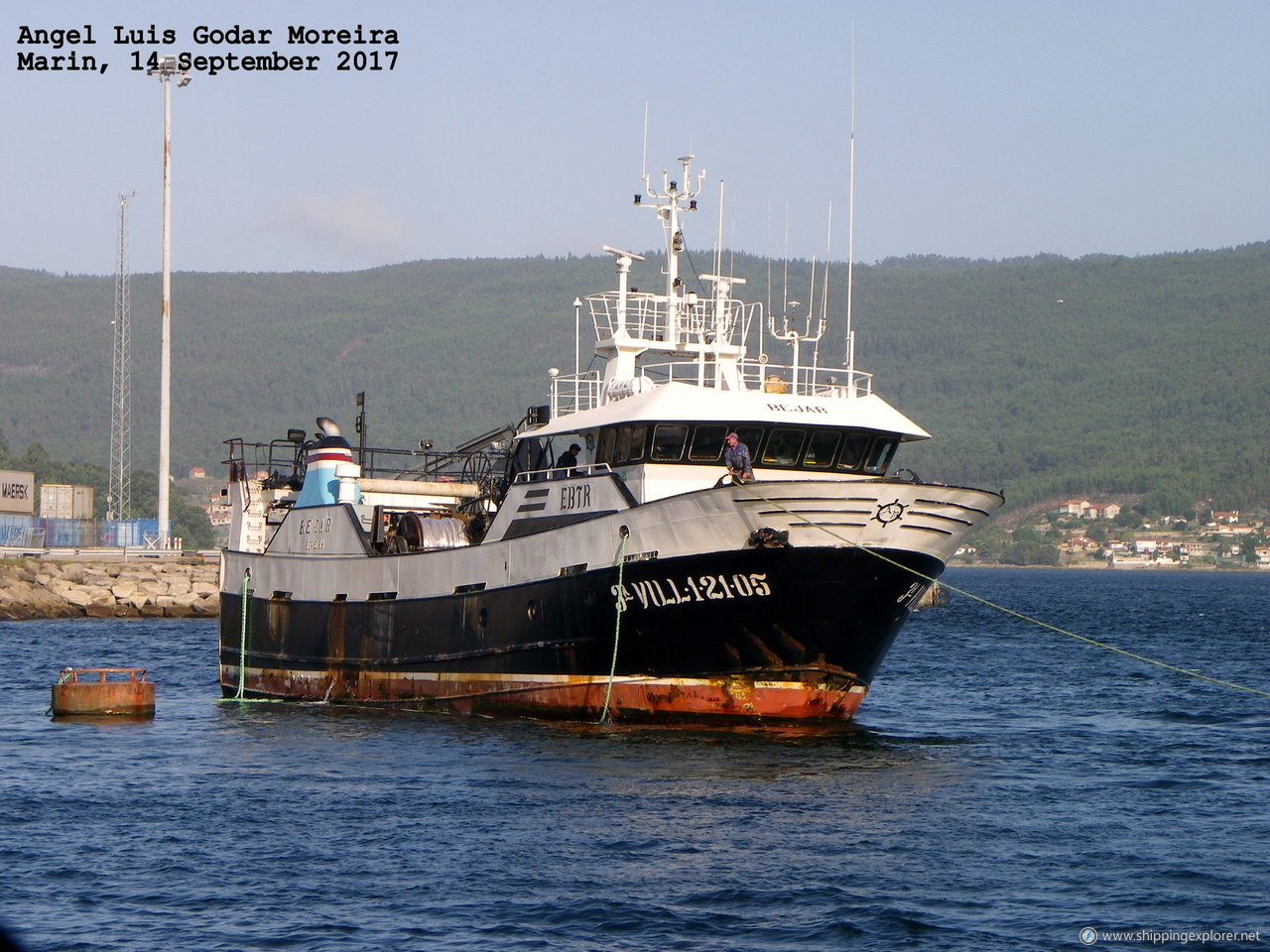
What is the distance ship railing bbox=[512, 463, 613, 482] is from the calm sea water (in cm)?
434

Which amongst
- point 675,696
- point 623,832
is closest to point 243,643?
point 675,696

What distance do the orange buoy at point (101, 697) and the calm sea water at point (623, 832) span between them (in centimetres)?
67

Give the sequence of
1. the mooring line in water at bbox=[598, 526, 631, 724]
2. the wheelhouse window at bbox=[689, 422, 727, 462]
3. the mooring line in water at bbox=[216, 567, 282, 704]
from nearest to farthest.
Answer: the mooring line in water at bbox=[598, 526, 631, 724], the wheelhouse window at bbox=[689, 422, 727, 462], the mooring line in water at bbox=[216, 567, 282, 704]

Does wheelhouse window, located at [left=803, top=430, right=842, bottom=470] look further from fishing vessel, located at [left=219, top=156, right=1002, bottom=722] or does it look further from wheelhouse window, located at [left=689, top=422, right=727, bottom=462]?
wheelhouse window, located at [left=689, top=422, right=727, bottom=462]

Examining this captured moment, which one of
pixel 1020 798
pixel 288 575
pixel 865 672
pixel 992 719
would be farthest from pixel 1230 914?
pixel 288 575

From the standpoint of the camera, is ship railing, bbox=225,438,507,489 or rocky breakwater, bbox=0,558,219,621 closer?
ship railing, bbox=225,438,507,489

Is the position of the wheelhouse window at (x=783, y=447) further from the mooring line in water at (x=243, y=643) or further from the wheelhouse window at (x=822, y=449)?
the mooring line in water at (x=243, y=643)

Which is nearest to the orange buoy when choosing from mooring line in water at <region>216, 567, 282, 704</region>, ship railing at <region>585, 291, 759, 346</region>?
mooring line in water at <region>216, 567, 282, 704</region>

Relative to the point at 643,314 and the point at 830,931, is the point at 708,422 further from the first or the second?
the point at 830,931

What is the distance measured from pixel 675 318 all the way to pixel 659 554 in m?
7.26

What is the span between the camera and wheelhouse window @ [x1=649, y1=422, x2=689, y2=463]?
27.3 meters

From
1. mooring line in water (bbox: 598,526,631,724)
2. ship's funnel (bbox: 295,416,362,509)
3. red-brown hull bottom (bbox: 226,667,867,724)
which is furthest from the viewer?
ship's funnel (bbox: 295,416,362,509)

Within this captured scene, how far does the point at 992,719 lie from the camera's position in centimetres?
3200

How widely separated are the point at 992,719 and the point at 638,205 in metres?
12.2
